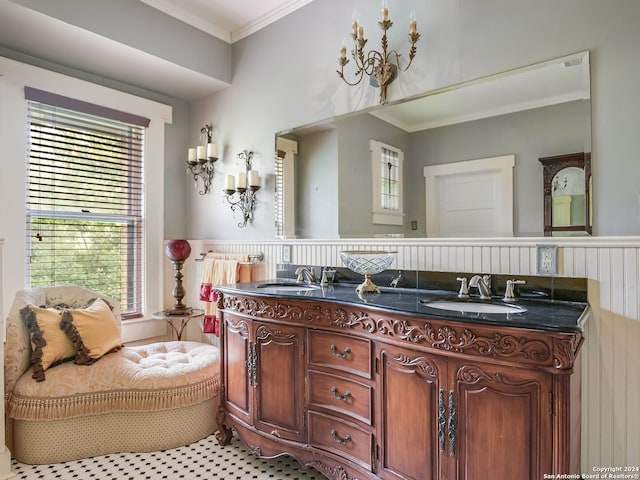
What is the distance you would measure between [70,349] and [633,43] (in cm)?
321

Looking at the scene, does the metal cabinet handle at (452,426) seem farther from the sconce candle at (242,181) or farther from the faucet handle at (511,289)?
the sconce candle at (242,181)

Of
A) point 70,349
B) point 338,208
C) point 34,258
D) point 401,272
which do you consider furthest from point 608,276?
point 34,258

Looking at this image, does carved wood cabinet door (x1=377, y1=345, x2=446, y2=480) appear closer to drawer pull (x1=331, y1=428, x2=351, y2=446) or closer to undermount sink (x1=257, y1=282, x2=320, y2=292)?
drawer pull (x1=331, y1=428, x2=351, y2=446)

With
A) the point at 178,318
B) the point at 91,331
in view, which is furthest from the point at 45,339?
the point at 178,318

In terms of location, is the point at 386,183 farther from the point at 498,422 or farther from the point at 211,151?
the point at 211,151

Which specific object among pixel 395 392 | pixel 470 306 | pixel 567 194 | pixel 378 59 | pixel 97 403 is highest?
pixel 378 59

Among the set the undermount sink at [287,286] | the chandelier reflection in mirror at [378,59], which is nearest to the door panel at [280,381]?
the undermount sink at [287,286]

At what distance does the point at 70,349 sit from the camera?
2277mm

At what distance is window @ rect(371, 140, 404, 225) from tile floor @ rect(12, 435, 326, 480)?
1423 millimetres

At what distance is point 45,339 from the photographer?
7.18 ft

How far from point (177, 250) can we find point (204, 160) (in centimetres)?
80

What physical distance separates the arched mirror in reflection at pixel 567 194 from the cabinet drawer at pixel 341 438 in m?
1.22

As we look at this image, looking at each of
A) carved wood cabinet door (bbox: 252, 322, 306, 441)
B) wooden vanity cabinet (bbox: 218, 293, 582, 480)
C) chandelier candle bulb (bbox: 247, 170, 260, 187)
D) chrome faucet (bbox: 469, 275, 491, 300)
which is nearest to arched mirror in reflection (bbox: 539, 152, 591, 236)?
chrome faucet (bbox: 469, 275, 491, 300)

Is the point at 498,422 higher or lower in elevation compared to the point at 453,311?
lower
